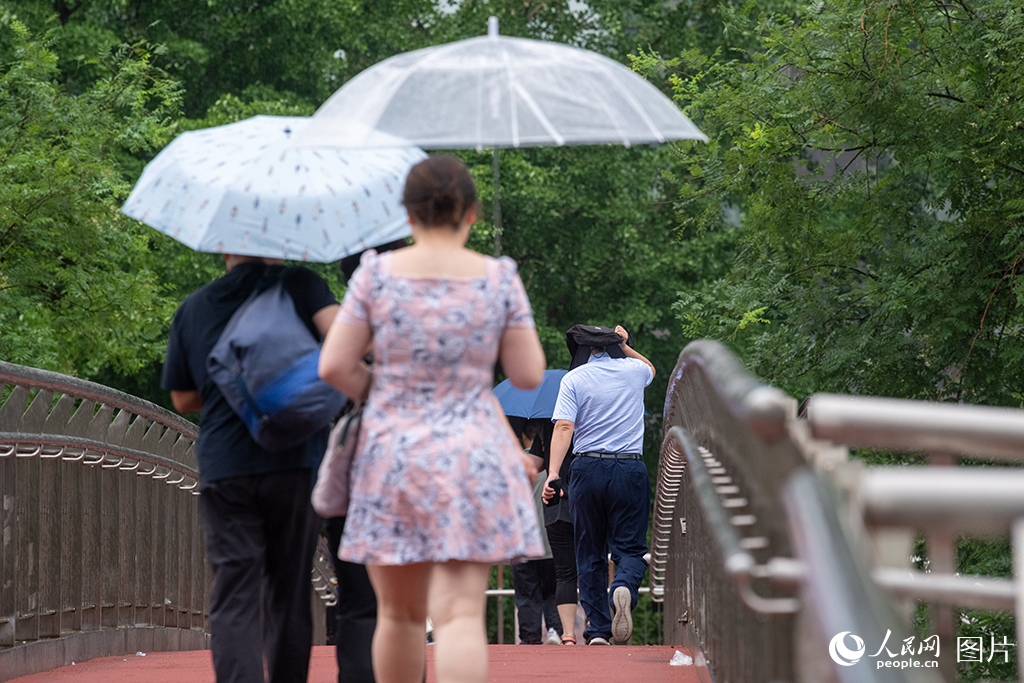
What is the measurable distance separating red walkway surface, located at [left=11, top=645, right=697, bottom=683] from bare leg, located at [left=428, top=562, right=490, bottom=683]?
2.13 metres

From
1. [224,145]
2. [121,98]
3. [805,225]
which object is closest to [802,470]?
[224,145]

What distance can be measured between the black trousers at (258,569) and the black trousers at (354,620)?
100 millimetres

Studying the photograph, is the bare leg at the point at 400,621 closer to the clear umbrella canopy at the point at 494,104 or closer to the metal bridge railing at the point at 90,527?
the clear umbrella canopy at the point at 494,104

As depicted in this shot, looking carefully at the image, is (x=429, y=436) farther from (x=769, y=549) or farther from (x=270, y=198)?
(x=270, y=198)

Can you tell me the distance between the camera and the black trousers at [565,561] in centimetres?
852

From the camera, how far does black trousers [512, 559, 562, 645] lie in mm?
9023

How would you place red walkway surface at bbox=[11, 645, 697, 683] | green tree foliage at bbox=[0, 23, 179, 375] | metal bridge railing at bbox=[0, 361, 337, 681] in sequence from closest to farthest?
1. red walkway surface at bbox=[11, 645, 697, 683]
2. metal bridge railing at bbox=[0, 361, 337, 681]
3. green tree foliage at bbox=[0, 23, 179, 375]

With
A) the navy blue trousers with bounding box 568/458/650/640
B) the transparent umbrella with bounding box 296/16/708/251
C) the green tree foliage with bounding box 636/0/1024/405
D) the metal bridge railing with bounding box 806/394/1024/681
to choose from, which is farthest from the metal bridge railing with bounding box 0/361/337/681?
the green tree foliage with bounding box 636/0/1024/405

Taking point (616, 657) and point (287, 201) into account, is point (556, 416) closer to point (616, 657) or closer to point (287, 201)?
point (616, 657)

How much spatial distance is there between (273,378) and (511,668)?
2712mm

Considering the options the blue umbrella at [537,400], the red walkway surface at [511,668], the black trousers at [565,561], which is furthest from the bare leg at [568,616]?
the red walkway surface at [511,668]

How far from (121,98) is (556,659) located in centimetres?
1086

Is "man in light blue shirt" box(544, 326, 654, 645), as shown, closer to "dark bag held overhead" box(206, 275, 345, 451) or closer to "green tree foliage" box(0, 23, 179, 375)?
"dark bag held overhead" box(206, 275, 345, 451)

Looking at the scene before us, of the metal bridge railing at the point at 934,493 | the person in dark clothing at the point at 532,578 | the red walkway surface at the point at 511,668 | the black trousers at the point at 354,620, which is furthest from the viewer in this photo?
the person in dark clothing at the point at 532,578
